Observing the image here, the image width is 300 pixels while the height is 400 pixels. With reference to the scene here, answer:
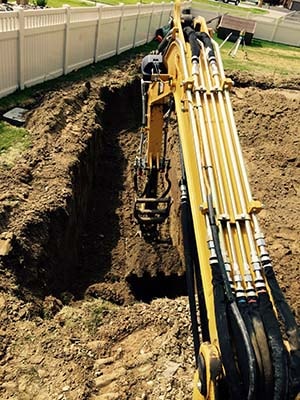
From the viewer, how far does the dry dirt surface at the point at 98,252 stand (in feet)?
16.2

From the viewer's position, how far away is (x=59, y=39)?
1273cm

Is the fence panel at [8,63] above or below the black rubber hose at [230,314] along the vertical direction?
above

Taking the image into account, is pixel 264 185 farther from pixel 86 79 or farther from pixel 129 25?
pixel 129 25

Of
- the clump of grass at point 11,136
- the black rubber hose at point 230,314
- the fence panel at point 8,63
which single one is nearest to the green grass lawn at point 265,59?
the fence panel at point 8,63

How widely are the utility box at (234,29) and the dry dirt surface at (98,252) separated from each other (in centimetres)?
1468

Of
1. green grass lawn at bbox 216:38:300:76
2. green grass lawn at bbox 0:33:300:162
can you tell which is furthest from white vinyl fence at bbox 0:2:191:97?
green grass lawn at bbox 216:38:300:76

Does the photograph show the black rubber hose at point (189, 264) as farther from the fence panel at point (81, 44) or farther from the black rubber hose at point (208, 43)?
the fence panel at point (81, 44)

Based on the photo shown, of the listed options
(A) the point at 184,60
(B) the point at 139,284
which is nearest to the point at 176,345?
(B) the point at 139,284

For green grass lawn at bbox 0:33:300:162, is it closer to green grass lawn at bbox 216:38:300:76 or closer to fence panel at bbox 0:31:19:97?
green grass lawn at bbox 216:38:300:76

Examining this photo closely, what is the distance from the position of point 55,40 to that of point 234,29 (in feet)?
58.6

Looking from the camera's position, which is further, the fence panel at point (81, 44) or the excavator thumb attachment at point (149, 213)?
the fence panel at point (81, 44)

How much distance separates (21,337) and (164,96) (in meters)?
4.01

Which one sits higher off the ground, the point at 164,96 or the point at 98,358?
the point at 164,96

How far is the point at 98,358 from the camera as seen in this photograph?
5125 millimetres
